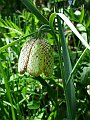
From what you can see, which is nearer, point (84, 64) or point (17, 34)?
point (84, 64)

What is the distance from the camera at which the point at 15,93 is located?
1.38 m

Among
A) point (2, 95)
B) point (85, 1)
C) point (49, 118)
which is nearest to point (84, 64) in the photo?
point (49, 118)

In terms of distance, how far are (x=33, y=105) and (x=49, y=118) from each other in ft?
0.26

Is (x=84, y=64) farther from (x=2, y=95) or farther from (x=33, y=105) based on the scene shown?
(x=2, y=95)

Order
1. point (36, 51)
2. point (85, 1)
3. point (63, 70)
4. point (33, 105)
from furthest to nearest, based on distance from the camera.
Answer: point (85, 1) < point (33, 105) < point (63, 70) < point (36, 51)

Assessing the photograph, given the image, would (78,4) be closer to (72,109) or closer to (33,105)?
(33,105)

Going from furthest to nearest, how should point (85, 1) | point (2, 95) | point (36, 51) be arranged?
point (85, 1)
point (2, 95)
point (36, 51)

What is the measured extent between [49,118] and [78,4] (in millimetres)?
841

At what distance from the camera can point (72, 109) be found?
3.70 ft

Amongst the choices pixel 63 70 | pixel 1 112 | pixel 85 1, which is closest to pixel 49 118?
pixel 1 112

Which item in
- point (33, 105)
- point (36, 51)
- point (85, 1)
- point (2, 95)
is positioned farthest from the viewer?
point (85, 1)

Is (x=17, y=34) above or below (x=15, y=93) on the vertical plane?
above

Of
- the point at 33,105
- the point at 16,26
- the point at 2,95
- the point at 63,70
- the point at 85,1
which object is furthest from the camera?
the point at 85,1

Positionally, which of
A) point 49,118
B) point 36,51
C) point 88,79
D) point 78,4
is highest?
point 78,4
